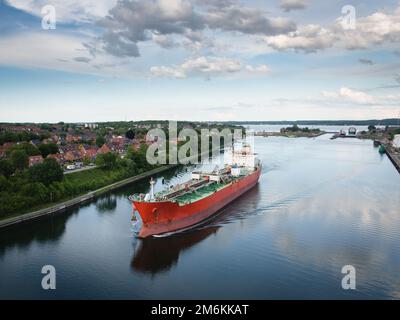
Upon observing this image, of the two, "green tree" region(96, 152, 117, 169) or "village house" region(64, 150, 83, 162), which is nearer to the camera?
"green tree" region(96, 152, 117, 169)

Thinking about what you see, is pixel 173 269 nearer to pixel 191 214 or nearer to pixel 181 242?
pixel 181 242

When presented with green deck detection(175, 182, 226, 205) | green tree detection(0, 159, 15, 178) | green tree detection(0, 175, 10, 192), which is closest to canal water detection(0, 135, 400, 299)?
green deck detection(175, 182, 226, 205)

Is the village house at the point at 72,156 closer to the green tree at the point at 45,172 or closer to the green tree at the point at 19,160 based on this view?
the green tree at the point at 19,160

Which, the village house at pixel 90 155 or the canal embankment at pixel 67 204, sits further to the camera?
the village house at pixel 90 155

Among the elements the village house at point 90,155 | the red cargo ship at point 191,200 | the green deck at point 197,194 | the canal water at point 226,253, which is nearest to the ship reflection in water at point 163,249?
the canal water at point 226,253

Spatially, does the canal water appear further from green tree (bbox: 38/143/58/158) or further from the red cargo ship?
green tree (bbox: 38/143/58/158)
